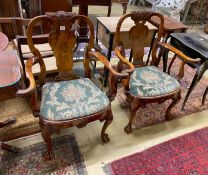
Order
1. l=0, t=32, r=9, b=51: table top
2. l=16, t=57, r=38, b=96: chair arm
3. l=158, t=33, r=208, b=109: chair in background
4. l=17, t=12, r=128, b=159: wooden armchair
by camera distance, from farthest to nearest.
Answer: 1. l=158, t=33, r=208, b=109: chair in background
2. l=0, t=32, r=9, b=51: table top
3. l=17, t=12, r=128, b=159: wooden armchair
4. l=16, t=57, r=38, b=96: chair arm

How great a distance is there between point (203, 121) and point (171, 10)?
2.82 m

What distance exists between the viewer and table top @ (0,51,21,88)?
117 centimetres

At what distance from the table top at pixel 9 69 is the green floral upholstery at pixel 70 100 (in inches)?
11.1

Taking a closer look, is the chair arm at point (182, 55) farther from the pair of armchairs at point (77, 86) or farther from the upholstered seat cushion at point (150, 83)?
the upholstered seat cushion at point (150, 83)

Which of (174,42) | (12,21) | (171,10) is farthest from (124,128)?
(171,10)

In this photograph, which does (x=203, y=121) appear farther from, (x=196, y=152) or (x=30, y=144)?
(x=30, y=144)

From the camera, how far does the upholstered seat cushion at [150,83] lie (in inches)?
65.4

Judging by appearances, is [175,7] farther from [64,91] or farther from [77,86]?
[64,91]

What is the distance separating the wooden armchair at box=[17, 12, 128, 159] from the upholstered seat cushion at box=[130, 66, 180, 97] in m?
0.26

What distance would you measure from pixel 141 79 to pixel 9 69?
1.04 meters

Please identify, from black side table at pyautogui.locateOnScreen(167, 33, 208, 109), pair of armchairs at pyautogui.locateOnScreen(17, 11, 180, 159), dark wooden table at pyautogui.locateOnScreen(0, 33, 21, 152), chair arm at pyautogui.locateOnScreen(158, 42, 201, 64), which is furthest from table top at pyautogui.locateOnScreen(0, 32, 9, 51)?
black side table at pyautogui.locateOnScreen(167, 33, 208, 109)

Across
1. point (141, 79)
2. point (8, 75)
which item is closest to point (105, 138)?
point (141, 79)

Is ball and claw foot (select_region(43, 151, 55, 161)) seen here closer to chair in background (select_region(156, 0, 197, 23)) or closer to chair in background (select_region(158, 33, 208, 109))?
chair in background (select_region(158, 33, 208, 109))

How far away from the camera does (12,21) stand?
1.74 metres
